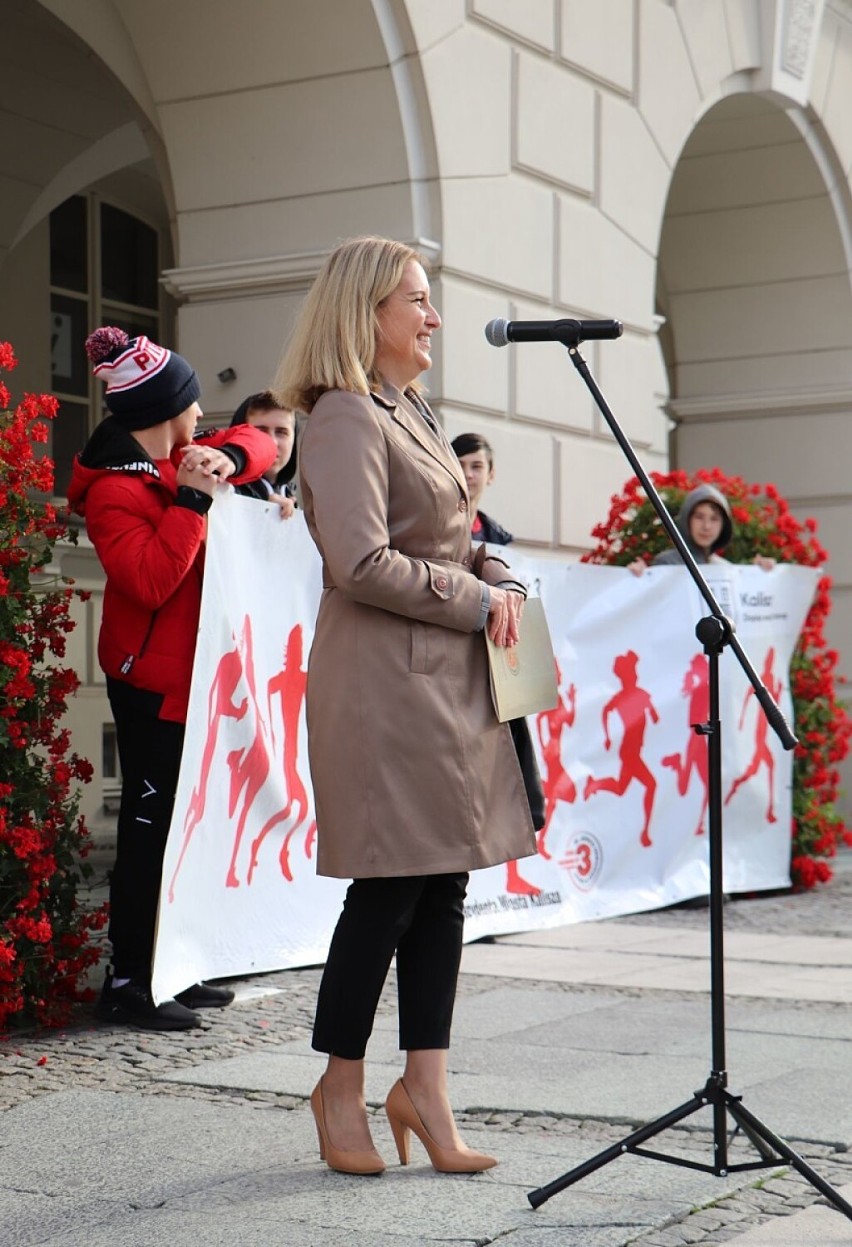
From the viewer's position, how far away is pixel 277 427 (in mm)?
6074

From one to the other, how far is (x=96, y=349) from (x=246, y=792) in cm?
141

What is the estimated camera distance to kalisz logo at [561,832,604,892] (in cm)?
748

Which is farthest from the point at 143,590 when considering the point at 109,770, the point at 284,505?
the point at 109,770

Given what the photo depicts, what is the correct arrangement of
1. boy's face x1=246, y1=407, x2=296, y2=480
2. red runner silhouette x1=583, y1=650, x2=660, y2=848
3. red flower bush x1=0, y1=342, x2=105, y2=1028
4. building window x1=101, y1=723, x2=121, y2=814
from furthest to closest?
building window x1=101, y1=723, x2=121, y2=814 < red runner silhouette x1=583, y1=650, x2=660, y2=848 < boy's face x1=246, y1=407, x2=296, y2=480 < red flower bush x1=0, y1=342, x2=105, y2=1028

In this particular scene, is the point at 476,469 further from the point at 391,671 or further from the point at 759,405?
the point at 759,405

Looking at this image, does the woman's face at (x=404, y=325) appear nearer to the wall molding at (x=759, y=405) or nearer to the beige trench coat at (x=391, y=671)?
the beige trench coat at (x=391, y=671)

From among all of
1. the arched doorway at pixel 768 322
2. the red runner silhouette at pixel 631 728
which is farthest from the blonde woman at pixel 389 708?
the arched doorway at pixel 768 322

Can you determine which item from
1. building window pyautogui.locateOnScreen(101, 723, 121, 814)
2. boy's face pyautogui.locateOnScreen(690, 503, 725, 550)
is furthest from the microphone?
building window pyautogui.locateOnScreen(101, 723, 121, 814)

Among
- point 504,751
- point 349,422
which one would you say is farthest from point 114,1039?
point 349,422

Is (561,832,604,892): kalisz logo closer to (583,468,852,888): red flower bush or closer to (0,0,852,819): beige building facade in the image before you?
(583,468,852,888): red flower bush

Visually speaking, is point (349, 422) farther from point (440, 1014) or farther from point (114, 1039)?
point (114, 1039)

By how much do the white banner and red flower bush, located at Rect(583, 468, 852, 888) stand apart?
0.61 feet

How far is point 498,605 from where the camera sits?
140 inches

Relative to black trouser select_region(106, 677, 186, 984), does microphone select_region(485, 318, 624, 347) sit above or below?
above
